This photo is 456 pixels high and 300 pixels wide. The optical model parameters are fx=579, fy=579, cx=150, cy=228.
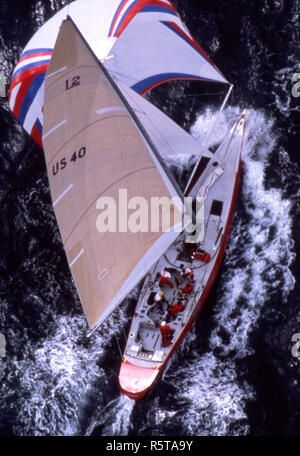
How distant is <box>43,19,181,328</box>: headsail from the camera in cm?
1788

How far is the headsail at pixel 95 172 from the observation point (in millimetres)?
17875

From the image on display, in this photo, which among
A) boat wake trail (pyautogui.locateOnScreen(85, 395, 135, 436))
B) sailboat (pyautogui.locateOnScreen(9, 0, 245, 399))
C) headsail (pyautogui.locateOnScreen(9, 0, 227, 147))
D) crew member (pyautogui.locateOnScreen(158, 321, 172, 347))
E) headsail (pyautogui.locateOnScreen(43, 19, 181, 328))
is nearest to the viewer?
headsail (pyautogui.locateOnScreen(43, 19, 181, 328))

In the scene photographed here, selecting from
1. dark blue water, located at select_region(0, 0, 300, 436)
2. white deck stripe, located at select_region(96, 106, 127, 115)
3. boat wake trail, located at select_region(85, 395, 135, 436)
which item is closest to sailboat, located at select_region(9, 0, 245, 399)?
white deck stripe, located at select_region(96, 106, 127, 115)

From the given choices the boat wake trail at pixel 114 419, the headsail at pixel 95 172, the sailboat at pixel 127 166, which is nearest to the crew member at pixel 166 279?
the sailboat at pixel 127 166

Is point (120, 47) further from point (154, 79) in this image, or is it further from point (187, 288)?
point (187, 288)

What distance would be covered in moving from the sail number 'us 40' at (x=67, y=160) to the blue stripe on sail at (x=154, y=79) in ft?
18.8

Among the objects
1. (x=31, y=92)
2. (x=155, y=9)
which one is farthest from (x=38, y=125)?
(x=155, y=9)

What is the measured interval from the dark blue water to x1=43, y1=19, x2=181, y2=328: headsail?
536 centimetres

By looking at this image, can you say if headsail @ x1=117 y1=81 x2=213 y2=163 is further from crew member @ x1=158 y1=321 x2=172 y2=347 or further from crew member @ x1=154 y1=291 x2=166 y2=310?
crew member @ x1=158 y1=321 x2=172 y2=347

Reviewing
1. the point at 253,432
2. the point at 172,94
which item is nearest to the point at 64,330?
the point at 253,432

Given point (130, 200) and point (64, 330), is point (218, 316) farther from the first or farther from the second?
point (130, 200)

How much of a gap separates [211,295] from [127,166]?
27.2 ft

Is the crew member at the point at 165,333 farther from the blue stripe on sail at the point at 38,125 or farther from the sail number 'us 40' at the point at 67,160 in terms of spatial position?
the blue stripe on sail at the point at 38,125

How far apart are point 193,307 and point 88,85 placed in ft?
31.2
